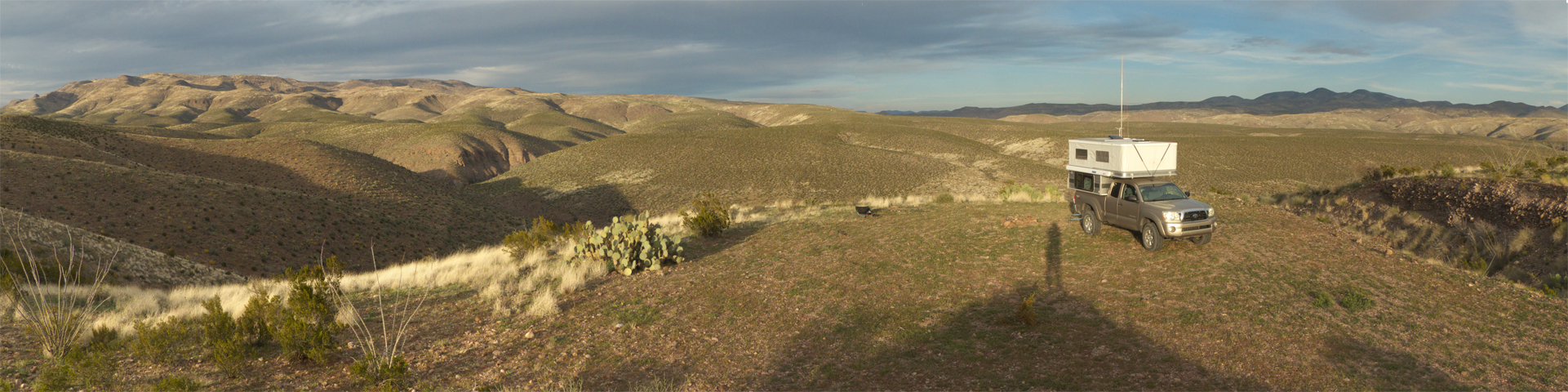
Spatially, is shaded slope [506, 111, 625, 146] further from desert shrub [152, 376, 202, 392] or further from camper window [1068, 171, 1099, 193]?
desert shrub [152, 376, 202, 392]

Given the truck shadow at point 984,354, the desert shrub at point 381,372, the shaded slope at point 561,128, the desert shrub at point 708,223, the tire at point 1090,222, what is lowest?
the truck shadow at point 984,354

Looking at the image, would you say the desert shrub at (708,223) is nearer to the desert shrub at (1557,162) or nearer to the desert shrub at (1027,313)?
the desert shrub at (1027,313)

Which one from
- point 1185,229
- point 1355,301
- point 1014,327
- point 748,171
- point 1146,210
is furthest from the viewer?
point 748,171

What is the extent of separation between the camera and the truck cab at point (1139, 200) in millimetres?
12445

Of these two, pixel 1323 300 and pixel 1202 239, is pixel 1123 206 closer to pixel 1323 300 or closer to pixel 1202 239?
pixel 1202 239

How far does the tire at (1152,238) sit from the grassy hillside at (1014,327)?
28cm

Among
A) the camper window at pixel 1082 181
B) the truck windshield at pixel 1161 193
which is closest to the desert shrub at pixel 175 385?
the truck windshield at pixel 1161 193

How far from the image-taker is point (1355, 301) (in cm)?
983

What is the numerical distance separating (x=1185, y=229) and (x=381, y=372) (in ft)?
43.7

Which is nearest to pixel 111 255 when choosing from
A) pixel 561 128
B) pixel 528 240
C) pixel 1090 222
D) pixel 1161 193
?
pixel 528 240

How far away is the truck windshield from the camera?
43.4ft

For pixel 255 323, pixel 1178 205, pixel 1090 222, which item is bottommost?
pixel 255 323

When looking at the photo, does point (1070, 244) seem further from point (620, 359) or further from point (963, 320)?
point (620, 359)

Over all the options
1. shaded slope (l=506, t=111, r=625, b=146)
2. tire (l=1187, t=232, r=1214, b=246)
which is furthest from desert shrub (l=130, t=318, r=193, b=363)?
shaded slope (l=506, t=111, r=625, b=146)
